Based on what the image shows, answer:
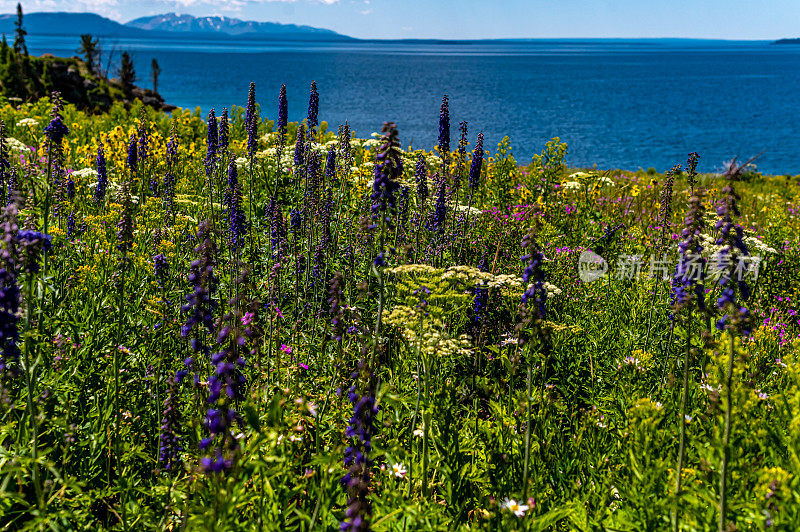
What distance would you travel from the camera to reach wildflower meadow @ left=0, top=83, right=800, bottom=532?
300cm

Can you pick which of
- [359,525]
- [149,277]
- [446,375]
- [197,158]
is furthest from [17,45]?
[359,525]

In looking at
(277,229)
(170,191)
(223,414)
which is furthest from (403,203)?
(223,414)

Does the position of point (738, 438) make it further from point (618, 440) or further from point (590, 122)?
point (590, 122)

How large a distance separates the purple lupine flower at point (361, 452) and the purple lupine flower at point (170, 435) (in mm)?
1052

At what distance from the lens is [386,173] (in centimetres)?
364

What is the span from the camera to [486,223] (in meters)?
9.61

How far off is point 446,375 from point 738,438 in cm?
256

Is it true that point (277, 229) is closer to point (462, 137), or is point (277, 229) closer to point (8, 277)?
point (462, 137)

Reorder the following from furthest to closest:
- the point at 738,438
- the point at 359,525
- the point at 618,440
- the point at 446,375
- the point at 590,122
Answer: the point at 590,122, the point at 446,375, the point at 618,440, the point at 738,438, the point at 359,525

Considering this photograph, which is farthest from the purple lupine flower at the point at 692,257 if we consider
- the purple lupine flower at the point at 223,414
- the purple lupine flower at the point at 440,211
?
the purple lupine flower at the point at 440,211

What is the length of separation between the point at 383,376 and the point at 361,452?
2423 millimetres

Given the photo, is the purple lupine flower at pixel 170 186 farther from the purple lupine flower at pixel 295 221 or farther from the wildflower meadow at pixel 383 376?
the purple lupine flower at pixel 295 221

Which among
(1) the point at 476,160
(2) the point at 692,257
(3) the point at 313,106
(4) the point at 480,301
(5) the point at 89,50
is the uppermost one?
(5) the point at 89,50

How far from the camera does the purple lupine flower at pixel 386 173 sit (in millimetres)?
3553
